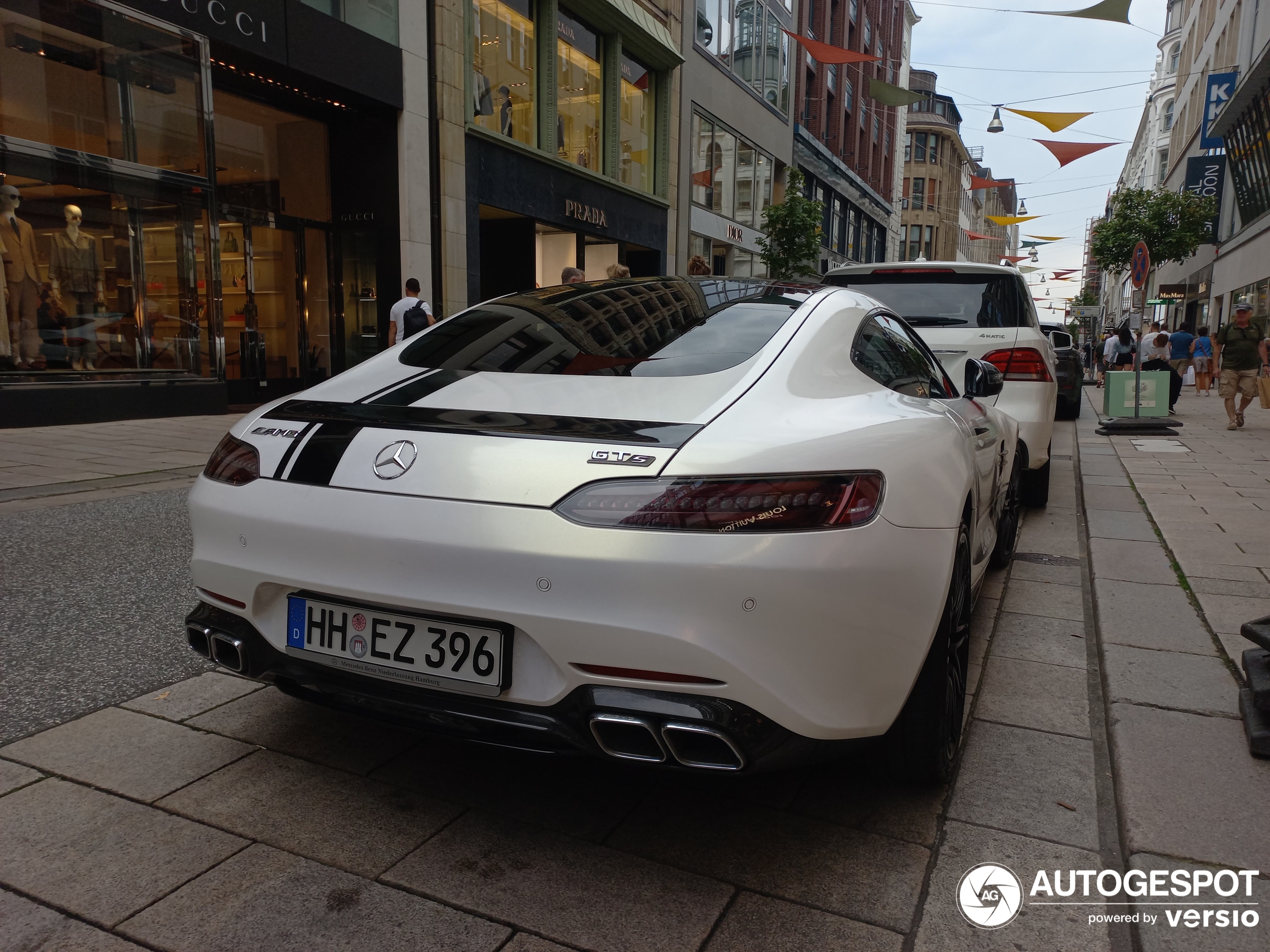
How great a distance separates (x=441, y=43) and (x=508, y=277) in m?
4.19

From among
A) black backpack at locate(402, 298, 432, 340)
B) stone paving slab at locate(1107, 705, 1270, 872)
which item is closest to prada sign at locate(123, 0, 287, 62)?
black backpack at locate(402, 298, 432, 340)

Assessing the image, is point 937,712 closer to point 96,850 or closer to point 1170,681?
point 1170,681

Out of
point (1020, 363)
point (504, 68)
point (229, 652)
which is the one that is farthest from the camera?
point (504, 68)

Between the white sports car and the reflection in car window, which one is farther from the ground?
the reflection in car window

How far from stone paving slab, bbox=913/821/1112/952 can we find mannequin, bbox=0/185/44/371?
11.0 m

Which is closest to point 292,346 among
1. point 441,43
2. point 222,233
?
point 222,233

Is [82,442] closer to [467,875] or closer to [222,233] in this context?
[222,233]

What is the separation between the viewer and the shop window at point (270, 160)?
14.2m

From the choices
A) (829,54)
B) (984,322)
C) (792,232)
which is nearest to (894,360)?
(984,322)

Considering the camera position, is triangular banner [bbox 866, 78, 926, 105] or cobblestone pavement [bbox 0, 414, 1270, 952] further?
triangular banner [bbox 866, 78, 926, 105]

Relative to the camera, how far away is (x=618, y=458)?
1885 mm

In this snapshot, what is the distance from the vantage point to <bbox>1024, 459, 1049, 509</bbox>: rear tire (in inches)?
263

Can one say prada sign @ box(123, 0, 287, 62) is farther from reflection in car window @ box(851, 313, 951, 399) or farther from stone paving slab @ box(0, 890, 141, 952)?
stone paving slab @ box(0, 890, 141, 952)

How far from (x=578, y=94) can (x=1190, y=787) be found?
60.6 ft
